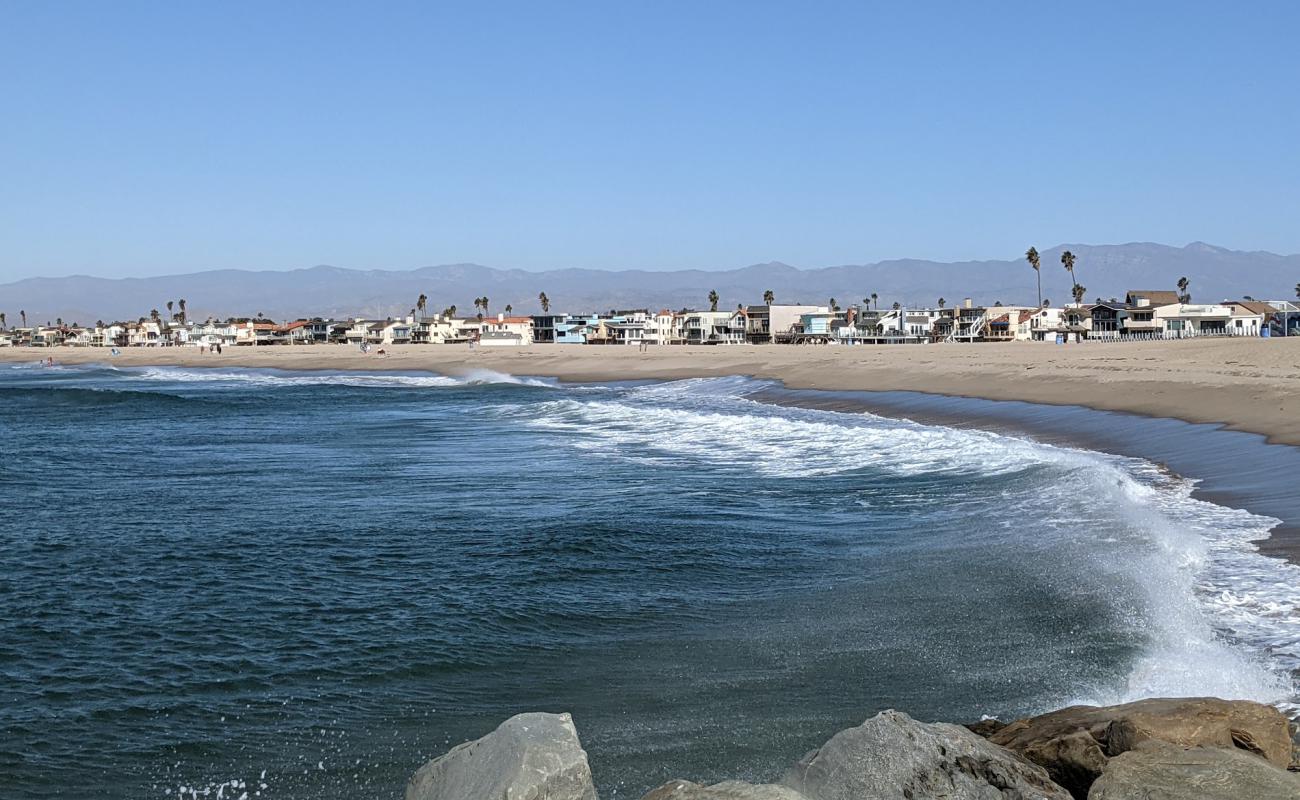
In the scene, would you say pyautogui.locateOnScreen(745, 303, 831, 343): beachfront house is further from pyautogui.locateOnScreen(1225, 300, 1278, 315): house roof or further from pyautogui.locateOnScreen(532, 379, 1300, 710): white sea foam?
pyautogui.locateOnScreen(532, 379, 1300, 710): white sea foam

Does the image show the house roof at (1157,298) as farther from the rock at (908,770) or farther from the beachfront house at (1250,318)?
the rock at (908,770)

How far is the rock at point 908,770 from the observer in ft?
19.3

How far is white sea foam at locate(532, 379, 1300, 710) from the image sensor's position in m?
9.62

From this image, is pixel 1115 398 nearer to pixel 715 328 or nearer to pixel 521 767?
pixel 521 767

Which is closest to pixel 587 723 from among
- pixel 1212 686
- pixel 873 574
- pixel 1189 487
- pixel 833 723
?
pixel 833 723

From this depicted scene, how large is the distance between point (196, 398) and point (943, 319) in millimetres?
109088

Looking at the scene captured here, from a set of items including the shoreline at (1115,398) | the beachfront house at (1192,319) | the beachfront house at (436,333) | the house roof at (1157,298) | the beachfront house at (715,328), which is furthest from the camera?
the beachfront house at (436,333)

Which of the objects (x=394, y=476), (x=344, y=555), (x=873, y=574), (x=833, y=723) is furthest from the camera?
(x=394, y=476)

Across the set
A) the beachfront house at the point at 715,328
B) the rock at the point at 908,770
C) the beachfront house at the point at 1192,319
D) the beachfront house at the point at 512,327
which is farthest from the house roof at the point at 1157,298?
the rock at the point at 908,770

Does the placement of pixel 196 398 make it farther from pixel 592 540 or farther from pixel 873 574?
pixel 873 574

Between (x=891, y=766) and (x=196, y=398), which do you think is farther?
(x=196, y=398)

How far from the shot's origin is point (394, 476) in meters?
24.6

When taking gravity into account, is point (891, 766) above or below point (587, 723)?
above

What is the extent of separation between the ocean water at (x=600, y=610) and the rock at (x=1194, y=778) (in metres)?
2.71
